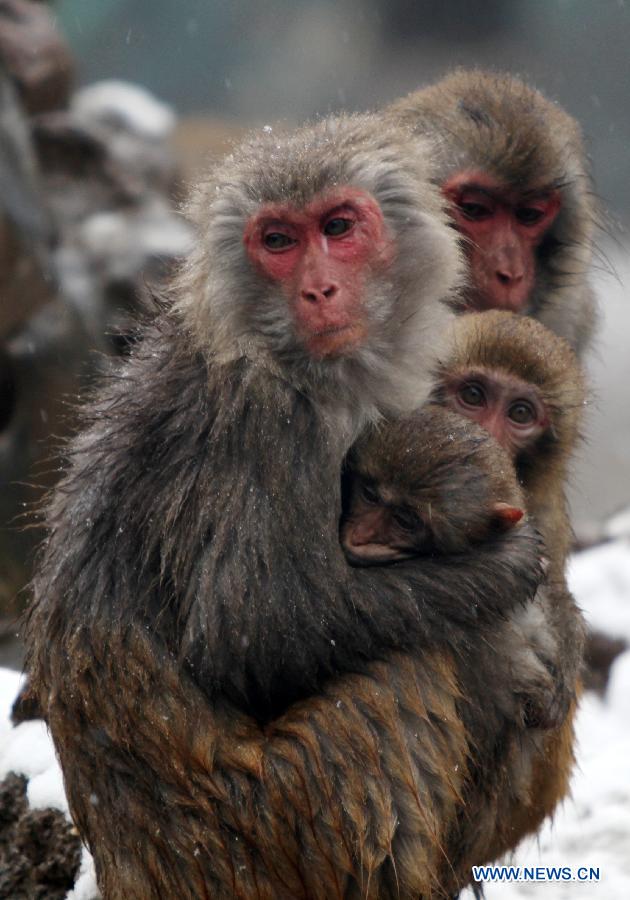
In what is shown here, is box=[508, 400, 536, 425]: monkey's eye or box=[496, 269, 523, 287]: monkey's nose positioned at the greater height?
box=[496, 269, 523, 287]: monkey's nose

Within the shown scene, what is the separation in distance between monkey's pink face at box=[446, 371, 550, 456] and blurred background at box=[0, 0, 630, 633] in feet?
2.36

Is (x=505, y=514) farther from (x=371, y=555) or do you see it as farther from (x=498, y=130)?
(x=498, y=130)

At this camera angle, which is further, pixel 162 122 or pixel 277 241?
pixel 162 122

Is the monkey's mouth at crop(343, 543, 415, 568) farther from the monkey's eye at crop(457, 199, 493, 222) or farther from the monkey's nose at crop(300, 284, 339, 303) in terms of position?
the monkey's eye at crop(457, 199, 493, 222)

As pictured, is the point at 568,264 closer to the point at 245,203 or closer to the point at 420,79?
the point at 245,203

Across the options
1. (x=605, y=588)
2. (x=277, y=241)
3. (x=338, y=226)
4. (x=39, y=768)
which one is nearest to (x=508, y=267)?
(x=338, y=226)

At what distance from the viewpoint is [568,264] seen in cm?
515

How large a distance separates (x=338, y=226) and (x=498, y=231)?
1.34 metres

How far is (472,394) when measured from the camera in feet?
14.1

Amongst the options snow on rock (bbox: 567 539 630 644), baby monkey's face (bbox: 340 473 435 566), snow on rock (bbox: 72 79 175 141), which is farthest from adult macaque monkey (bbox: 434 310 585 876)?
snow on rock (bbox: 72 79 175 141)

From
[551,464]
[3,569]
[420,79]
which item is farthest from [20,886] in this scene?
A: [420,79]

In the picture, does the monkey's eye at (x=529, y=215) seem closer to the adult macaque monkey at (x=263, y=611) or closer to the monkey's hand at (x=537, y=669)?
the adult macaque monkey at (x=263, y=611)

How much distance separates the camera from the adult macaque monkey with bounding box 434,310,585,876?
4.02 metres

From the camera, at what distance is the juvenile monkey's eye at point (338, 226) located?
12.1 ft
